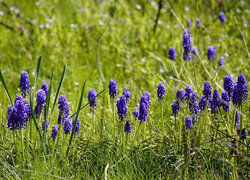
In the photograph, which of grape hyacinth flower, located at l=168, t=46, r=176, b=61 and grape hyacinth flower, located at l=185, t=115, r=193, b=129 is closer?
grape hyacinth flower, located at l=185, t=115, r=193, b=129

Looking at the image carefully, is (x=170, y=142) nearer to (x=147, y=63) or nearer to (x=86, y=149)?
(x=86, y=149)

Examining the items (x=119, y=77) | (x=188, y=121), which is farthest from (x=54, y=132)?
(x=119, y=77)

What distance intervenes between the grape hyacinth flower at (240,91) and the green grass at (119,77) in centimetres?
19

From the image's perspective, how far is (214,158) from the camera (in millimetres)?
2270

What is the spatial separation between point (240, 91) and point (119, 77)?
222 cm

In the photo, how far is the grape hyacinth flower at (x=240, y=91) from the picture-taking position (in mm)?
2264

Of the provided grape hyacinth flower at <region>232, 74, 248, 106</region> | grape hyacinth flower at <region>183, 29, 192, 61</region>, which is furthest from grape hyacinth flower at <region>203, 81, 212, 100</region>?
grape hyacinth flower at <region>183, 29, 192, 61</region>

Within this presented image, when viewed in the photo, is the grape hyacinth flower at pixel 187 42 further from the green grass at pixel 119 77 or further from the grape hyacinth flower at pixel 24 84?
the grape hyacinth flower at pixel 24 84

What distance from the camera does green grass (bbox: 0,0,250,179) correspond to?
2.33m

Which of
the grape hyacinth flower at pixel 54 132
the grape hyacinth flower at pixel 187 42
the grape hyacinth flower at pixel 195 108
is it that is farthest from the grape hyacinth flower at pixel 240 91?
the grape hyacinth flower at pixel 54 132

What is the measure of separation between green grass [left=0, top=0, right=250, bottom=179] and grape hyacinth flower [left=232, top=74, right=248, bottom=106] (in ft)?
0.62

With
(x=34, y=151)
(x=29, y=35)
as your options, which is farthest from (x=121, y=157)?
(x=29, y=35)

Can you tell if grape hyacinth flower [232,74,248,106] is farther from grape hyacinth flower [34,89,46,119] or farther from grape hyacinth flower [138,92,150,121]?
grape hyacinth flower [34,89,46,119]

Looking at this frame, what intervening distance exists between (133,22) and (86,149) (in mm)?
3634
